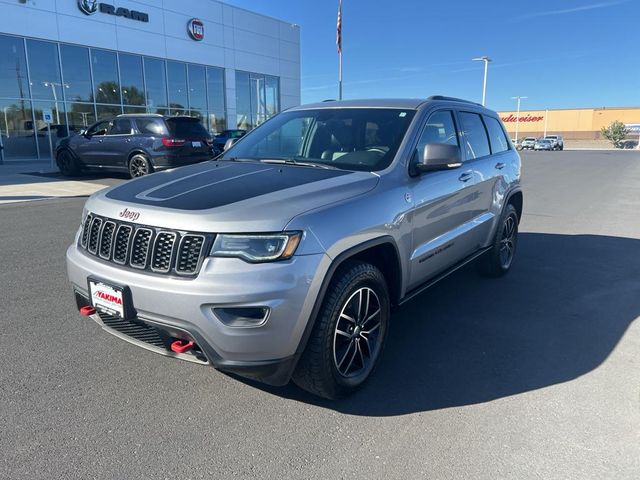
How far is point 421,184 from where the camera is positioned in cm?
355

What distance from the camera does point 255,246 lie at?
2484 millimetres

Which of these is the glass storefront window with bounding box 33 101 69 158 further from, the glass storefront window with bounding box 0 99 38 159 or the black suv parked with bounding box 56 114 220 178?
the black suv parked with bounding box 56 114 220 178

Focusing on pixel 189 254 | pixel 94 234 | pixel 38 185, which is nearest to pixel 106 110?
pixel 38 185

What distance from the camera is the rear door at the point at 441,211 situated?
139 inches

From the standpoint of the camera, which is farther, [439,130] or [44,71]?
[44,71]

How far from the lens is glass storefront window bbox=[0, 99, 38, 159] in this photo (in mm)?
20125

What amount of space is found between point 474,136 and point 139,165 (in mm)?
10499

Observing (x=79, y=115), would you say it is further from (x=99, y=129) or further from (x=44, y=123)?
(x=99, y=129)

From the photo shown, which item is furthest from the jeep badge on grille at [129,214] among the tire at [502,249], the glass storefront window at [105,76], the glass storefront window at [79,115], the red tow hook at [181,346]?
the glass storefront window at [105,76]

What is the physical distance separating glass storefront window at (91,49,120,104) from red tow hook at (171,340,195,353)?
23670 mm

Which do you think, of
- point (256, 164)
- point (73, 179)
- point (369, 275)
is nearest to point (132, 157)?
point (73, 179)

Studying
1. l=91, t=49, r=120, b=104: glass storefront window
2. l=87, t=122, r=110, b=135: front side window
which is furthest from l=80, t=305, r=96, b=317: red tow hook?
l=91, t=49, r=120, b=104: glass storefront window

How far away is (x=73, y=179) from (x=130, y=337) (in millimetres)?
13941

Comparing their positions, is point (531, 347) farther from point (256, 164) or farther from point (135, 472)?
point (135, 472)
